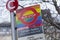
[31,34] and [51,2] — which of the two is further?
[51,2]

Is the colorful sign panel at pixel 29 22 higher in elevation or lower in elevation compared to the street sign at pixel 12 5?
lower

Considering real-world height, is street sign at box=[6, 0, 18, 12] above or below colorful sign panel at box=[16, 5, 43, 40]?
above

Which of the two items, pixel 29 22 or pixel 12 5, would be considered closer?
pixel 12 5

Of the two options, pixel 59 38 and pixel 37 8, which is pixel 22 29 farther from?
pixel 59 38

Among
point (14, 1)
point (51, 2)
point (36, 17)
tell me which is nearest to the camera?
point (14, 1)

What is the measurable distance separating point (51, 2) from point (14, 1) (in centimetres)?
231

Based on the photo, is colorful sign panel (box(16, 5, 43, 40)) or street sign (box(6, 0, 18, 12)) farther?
colorful sign panel (box(16, 5, 43, 40))

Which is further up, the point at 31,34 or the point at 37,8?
the point at 37,8

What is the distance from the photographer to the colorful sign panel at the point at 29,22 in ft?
17.4

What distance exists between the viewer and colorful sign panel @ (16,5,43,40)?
5293 millimetres

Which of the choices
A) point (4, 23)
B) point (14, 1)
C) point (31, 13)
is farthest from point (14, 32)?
point (4, 23)

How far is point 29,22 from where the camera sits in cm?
552

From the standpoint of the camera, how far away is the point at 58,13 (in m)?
6.45

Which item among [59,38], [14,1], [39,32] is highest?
[14,1]
